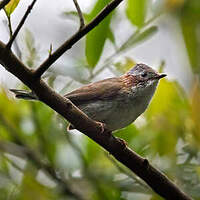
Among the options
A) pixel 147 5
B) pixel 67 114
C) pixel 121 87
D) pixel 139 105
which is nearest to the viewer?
pixel 67 114

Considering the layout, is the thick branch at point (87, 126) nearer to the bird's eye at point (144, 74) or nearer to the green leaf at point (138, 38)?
the green leaf at point (138, 38)

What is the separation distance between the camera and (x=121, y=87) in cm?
445

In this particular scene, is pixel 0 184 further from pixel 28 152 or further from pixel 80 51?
pixel 80 51

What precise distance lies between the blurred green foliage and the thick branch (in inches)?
7.1

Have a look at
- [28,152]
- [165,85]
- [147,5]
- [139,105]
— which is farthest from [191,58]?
[28,152]

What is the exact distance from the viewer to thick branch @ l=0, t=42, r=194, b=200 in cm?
232

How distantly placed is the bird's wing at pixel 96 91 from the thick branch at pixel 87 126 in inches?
38.9

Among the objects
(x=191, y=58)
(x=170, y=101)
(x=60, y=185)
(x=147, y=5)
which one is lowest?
(x=60, y=185)

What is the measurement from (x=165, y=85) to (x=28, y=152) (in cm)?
97

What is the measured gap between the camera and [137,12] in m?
3.57

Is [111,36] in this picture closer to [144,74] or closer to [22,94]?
[22,94]

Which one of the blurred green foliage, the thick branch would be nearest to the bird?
the blurred green foliage

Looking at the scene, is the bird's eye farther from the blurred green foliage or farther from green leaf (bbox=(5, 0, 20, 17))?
green leaf (bbox=(5, 0, 20, 17))

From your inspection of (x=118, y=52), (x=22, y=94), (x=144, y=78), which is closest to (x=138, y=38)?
(x=118, y=52)
